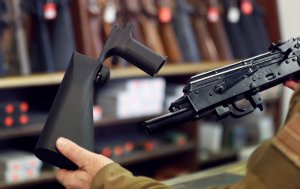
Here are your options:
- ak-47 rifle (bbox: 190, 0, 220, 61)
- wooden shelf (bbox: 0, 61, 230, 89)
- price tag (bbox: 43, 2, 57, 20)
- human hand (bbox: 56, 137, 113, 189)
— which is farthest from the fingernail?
ak-47 rifle (bbox: 190, 0, 220, 61)

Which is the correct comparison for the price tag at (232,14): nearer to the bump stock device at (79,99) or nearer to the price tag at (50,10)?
the price tag at (50,10)

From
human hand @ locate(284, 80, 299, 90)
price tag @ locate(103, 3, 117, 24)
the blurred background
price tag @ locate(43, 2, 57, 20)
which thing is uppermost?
price tag @ locate(43, 2, 57, 20)

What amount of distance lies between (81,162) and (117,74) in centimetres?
152

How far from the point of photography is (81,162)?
975 millimetres

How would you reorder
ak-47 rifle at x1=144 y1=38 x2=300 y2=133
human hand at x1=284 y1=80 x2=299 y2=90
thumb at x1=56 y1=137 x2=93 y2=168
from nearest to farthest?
thumb at x1=56 y1=137 x2=93 y2=168, ak-47 rifle at x1=144 y1=38 x2=300 y2=133, human hand at x1=284 y1=80 x2=299 y2=90

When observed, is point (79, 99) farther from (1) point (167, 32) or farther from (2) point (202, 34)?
(2) point (202, 34)

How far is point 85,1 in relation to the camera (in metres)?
2.39

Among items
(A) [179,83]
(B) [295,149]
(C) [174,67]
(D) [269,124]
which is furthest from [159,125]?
(D) [269,124]

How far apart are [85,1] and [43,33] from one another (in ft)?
0.94

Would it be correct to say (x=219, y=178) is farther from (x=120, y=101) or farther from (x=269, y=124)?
(x=269, y=124)

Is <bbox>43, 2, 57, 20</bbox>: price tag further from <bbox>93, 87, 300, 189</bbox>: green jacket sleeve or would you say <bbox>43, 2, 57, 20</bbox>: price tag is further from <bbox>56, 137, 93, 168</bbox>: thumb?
<bbox>93, 87, 300, 189</bbox>: green jacket sleeve

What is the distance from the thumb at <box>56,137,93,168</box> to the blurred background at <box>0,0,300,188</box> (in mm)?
1181

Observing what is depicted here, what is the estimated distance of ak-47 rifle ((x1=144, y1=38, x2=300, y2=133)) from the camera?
3.52 feet

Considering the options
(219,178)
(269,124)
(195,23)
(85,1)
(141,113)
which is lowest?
(269,124)
